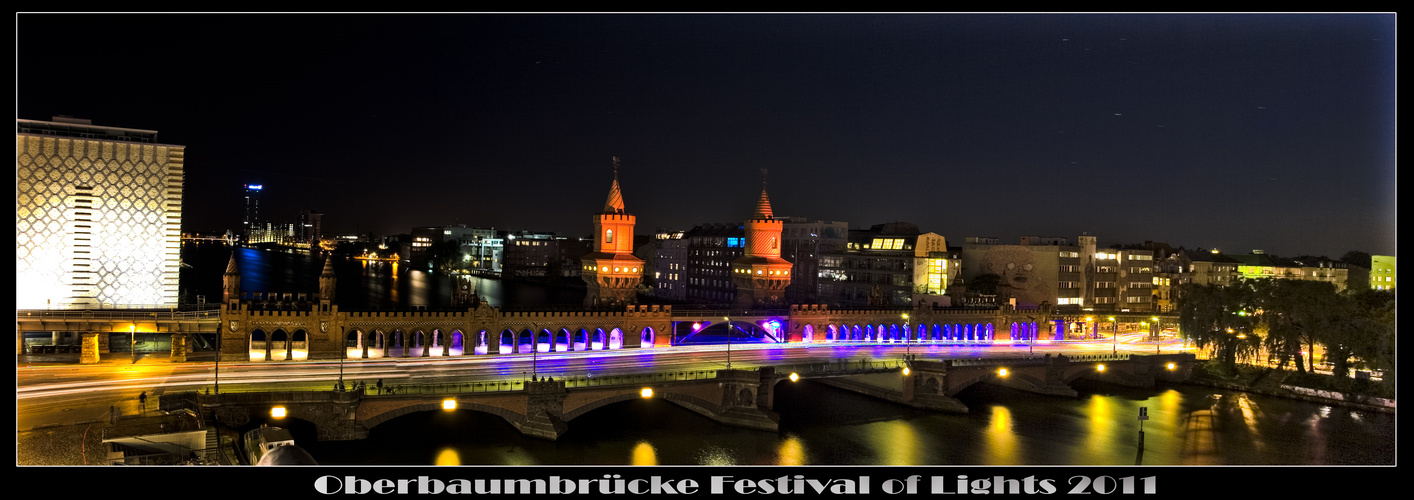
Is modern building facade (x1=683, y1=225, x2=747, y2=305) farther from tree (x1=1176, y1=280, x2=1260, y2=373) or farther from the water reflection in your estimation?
the water reflection

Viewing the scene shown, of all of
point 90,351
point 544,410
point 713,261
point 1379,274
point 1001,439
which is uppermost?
point 713,261

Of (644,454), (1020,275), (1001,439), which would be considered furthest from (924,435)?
(1020,275)

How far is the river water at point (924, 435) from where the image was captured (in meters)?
39.6

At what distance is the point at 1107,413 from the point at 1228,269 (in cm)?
6486

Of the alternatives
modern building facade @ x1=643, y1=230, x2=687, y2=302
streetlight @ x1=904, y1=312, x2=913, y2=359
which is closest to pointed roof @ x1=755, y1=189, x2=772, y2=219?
streetlight @ x1=904, y1=312, x2=913, y2=359

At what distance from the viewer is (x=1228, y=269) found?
351ft

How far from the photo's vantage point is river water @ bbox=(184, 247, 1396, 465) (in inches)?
1559

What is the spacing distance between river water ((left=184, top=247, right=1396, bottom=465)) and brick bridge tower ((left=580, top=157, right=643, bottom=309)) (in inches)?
619

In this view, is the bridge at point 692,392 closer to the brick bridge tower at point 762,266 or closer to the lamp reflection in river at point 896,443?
the lamp reflection in river at point 896,443

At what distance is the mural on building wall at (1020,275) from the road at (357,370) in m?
32.4

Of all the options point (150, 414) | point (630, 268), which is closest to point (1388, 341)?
point (630, 268)

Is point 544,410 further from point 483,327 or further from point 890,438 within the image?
point 890,438

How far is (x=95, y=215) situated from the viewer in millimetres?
57438

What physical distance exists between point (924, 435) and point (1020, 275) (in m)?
52.8
